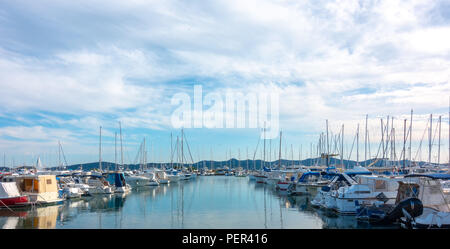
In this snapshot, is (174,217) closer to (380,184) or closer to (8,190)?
(8,190)

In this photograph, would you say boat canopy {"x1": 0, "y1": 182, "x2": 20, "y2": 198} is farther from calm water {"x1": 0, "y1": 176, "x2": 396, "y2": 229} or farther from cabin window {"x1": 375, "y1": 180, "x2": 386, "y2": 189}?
cabin window {"x1": 375, "y1": 180, "x2": 386, "y2": 189}

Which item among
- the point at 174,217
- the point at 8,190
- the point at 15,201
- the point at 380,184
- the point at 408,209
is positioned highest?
the point at 380,184

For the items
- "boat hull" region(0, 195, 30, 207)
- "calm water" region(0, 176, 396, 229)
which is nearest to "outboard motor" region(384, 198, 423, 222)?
"calm water" region(0, 176, 396, 229)

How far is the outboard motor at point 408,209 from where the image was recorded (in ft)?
68.2

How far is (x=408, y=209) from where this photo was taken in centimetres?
2111

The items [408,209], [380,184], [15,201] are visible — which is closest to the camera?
[408,209]

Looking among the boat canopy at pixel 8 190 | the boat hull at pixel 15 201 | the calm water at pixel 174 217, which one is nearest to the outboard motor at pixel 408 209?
the calm water at pixel 174 217

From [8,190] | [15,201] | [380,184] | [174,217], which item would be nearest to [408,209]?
[380,184]

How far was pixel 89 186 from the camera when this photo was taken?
47.0 meters

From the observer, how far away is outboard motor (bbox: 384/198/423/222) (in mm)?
20781

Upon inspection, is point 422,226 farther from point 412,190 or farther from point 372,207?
point 372,207
